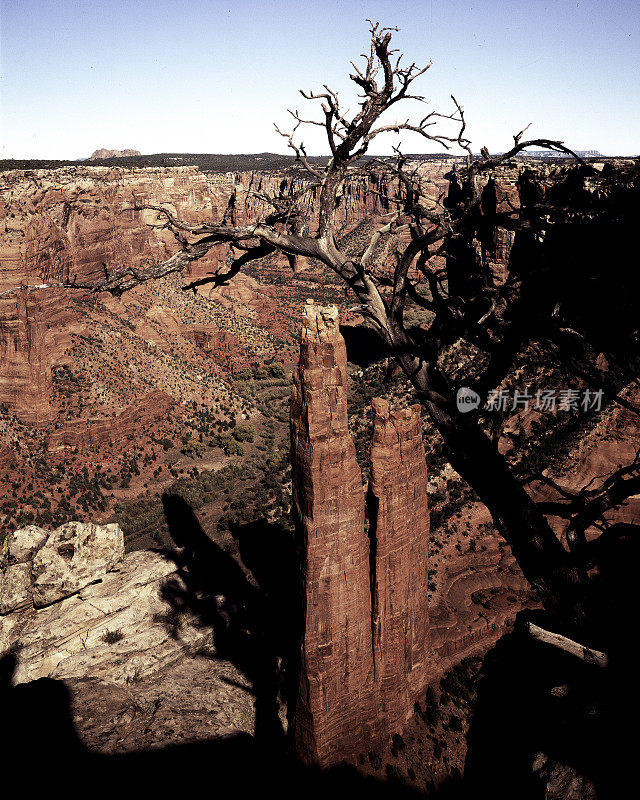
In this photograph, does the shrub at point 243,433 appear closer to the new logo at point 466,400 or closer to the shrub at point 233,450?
the shrub at point 233,450

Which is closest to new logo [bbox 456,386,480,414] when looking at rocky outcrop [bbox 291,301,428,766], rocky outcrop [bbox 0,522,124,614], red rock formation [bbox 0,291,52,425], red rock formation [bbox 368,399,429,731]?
rocky outcrop [bbox 291,301,428,766]

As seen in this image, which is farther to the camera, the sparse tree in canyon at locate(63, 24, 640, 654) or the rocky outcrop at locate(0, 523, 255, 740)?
the rocky outcrop at locate(0, 523, 255, 740)

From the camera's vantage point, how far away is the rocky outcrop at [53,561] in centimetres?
2545

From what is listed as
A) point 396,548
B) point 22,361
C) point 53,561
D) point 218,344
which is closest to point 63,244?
point 22,361

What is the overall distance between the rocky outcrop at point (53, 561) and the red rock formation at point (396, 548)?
53.7 ft

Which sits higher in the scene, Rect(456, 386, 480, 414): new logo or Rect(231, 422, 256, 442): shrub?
Rect(456, 386, 480, 414): new logo

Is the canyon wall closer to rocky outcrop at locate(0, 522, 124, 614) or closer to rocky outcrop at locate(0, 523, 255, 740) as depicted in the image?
rocky outcrop at locate(0, 522, 124, 614)

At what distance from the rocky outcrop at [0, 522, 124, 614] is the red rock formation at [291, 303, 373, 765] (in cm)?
1520

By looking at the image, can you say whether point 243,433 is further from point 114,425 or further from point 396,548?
point 396,548

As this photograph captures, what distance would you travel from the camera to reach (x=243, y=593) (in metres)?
28.3

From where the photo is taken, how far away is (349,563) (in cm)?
1450

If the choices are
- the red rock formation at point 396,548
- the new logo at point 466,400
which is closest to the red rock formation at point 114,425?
the red rock formation at point 396,548

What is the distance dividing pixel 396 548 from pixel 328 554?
3.05 meters

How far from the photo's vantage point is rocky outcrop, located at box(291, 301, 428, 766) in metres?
13.3
